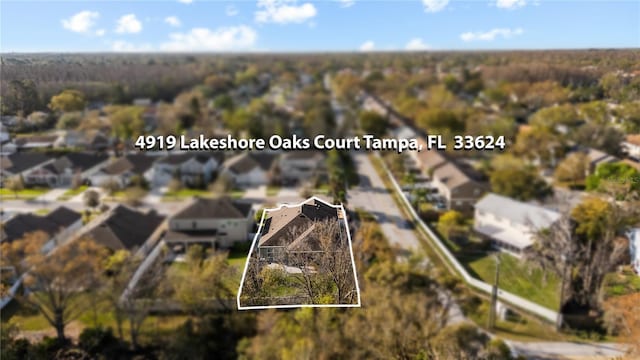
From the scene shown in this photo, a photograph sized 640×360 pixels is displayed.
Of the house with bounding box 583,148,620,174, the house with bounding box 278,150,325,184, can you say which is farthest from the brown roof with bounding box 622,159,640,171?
the house with bounding box 278,150,325,184

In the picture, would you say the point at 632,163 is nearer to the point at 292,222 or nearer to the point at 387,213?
the point at 387,213

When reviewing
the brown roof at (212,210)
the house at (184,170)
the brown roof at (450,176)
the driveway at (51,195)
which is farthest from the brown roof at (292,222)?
the driveway at (51,195)

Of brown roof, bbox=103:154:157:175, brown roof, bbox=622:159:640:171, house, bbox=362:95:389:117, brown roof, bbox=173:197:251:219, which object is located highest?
house, bbox=362:95:389:117

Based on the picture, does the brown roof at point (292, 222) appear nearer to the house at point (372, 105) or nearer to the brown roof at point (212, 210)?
the brown roof at point (212, 210)

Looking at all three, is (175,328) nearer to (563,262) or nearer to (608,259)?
(563,262)

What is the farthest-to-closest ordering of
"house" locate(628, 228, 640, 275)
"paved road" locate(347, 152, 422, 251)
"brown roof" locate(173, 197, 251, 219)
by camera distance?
"brown roof" locate(173, 197, 251, 219) < "paved road" locate(347, 152, 422, 251) < "house" locate(628, 228, 640, 275)

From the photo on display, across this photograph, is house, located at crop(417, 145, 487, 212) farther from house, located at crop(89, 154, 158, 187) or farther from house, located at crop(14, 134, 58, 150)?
house, located at crop(14, 134, 58, 150)

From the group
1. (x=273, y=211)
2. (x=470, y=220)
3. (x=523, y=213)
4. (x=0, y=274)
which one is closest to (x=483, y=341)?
(x=273, y=211)
